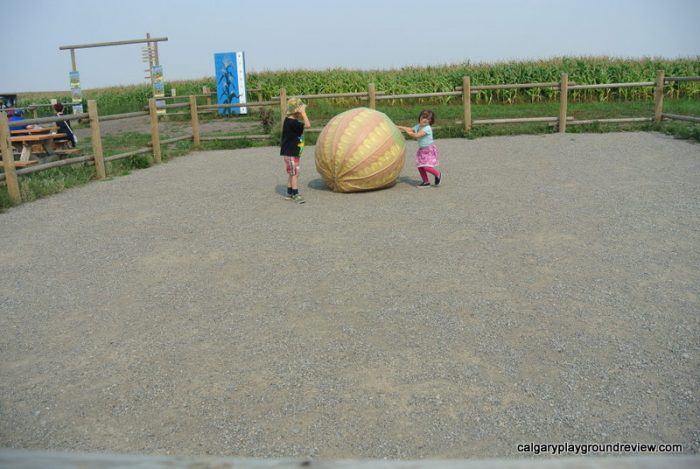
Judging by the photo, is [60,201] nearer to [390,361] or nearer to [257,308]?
[257,308]

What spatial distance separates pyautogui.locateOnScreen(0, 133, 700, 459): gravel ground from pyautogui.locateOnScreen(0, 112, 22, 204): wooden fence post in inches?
31.7

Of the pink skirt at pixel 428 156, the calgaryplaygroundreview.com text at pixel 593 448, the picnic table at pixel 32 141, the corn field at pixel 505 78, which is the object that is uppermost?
the corn field at pixel 505 78

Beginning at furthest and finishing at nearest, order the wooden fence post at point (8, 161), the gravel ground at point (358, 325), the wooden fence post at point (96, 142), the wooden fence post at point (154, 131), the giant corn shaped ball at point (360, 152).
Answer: the wooden fence post at point (154, 131), the wooden fence post at point (96, 142), the wooden fence post at point (8, 161), the giant corn shaped ball at point (360, 152), the gravel ground at point (358, 325)

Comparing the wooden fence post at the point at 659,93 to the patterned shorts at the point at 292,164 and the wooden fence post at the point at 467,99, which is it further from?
the patterned shorts at the point at 292,164

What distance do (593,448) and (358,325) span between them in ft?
6.09

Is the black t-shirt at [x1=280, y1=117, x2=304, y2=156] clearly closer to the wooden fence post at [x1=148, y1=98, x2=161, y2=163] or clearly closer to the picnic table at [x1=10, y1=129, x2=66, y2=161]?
the wooden fence post at [x1=148, y1=98, x2=161, y2=163]

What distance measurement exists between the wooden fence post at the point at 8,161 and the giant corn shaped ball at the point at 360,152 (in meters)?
4.41

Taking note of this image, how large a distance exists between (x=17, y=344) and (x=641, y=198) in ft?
23.2

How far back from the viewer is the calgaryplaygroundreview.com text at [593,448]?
2748 mm

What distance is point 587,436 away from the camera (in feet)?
9.46

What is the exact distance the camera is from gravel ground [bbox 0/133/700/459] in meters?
3.06

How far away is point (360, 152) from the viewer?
8.70 m

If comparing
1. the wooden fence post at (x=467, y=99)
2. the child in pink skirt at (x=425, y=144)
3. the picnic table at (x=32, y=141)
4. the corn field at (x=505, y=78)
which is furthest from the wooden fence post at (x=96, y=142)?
the corn field at (x=505, y=78)

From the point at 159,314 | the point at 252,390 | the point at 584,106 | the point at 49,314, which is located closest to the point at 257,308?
the point at 159,314
